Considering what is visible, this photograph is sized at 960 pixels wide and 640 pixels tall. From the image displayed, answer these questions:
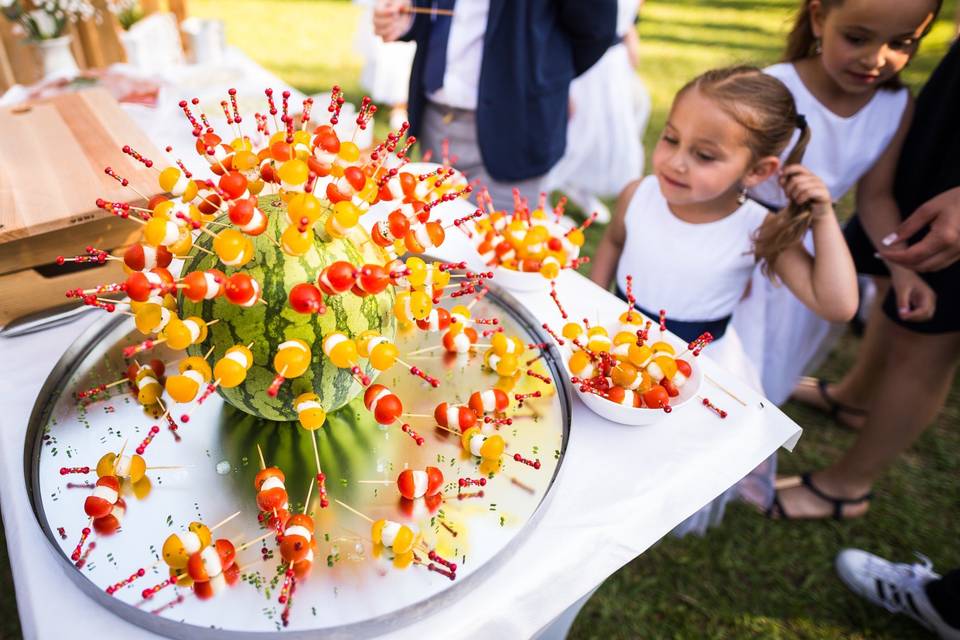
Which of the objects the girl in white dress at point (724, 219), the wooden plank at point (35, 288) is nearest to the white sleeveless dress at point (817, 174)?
the girl in white dress at point (724, 219)

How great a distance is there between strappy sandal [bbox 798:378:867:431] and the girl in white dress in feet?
3.66

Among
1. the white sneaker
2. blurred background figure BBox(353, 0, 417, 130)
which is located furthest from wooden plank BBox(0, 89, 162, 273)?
blurred background figure BBox(353, 0, 417, 130)

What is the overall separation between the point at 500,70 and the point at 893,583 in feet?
7.37

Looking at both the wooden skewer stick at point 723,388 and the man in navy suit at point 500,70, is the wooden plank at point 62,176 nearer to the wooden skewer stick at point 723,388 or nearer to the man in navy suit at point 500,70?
the man in navy suit at point 500,70

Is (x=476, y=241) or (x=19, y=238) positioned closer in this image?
(x=19, y=238)

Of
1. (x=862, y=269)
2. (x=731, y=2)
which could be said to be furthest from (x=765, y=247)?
(x=731, y=2)

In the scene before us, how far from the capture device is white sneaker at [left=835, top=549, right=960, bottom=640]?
6.58 feet

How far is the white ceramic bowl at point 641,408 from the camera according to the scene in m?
1.18

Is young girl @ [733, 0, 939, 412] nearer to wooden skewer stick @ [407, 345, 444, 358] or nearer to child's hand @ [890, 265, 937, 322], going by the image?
child's hand @ [890, 265, 937, 322]

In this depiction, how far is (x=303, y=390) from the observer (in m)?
1.05

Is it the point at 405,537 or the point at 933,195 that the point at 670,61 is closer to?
the point at 933,195

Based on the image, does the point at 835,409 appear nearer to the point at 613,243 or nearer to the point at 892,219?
the point at 892,219

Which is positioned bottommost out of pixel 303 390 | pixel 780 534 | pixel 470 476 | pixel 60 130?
pixel 780 534

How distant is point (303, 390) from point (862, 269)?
2.03m
